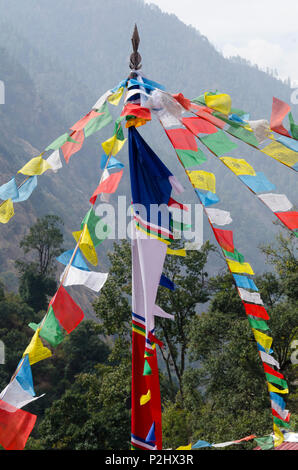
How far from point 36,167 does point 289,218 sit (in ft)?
6.54

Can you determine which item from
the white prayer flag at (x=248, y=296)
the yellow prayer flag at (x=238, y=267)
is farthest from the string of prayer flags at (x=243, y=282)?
the yellow prayer flag at (x=238, y=267)

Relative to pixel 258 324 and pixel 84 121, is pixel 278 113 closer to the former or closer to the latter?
pixel 84 121

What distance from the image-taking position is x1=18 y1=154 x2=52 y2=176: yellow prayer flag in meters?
3.84

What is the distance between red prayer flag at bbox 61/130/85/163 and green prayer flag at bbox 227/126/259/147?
1222 millimetres

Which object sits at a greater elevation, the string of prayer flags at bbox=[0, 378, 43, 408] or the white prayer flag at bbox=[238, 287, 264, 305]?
the white prayer flag at bbox=[238, 287, 264, 305]

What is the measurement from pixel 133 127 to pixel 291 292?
934cm

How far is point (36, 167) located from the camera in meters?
3.88

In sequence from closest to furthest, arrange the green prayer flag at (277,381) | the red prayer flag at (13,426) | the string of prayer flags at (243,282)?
the red prayer flag at (13,426) < the string of prayer flags at (243,282) < the green prayer flag at (277,381)

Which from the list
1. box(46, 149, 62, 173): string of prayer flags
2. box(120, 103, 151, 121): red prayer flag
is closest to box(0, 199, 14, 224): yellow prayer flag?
box(46, 149, 62, 173): string of prayer flags

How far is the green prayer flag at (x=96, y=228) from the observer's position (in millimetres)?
3428

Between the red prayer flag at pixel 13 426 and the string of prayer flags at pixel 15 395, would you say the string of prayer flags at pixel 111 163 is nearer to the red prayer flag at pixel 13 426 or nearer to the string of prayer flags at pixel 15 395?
the string of prayer flags at pixel 15 395

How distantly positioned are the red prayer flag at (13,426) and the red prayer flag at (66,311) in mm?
611

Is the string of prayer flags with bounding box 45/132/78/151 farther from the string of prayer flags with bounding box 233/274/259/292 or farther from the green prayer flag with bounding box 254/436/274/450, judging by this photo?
the green prayer flag with bounding box 254/436/274/450
